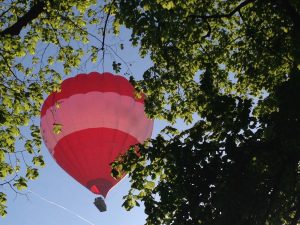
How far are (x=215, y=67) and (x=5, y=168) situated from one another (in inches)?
233

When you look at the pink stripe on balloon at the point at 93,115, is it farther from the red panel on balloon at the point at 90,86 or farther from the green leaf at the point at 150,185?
the green leaf at the point at 150,185

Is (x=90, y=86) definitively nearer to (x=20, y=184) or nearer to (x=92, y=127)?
(x=92, y=127)

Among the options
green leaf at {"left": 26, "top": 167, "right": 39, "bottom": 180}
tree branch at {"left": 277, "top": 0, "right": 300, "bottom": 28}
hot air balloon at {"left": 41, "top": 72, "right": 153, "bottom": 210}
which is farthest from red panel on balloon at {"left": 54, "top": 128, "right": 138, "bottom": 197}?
tree branch at {"left": 277, "top": 0, "right": 300, "bottom": 28}

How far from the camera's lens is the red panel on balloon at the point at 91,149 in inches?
743

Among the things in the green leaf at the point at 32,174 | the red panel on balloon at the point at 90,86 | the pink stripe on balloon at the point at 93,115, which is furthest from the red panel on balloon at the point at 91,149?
the green leaf at the point at 32,174

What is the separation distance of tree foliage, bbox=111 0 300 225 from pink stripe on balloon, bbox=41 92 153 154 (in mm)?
6657

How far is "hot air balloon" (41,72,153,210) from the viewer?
18.9 meters

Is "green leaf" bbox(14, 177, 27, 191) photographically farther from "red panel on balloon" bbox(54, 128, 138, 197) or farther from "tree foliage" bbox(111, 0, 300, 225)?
"red panel on balloon" bbox(54, 128, 138, 197)

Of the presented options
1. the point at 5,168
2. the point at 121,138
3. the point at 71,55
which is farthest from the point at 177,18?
the point at 121,138

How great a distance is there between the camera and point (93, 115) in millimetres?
18969

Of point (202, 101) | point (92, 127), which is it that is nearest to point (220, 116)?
point (202, 101)

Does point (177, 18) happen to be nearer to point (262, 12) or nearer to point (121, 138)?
point (262, 12)

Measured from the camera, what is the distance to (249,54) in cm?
1173

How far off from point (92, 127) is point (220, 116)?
9.84 metres
